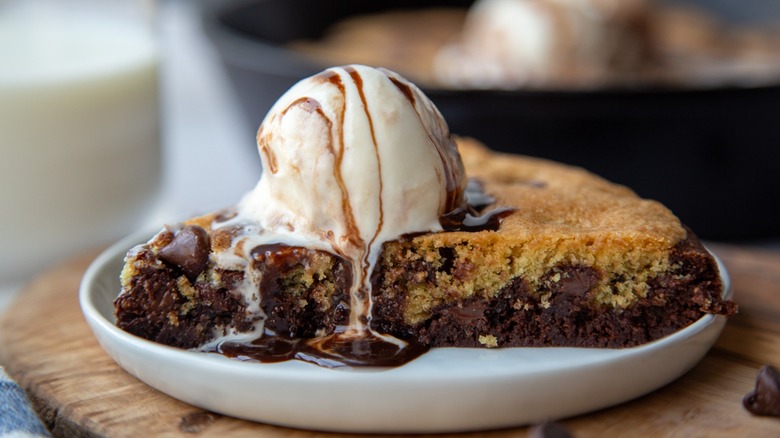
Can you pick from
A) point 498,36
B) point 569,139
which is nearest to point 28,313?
point 569,139

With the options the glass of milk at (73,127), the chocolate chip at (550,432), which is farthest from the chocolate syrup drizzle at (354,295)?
the glass of milk at (73,127)

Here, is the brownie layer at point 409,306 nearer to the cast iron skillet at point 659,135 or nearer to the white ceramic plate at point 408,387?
the white ceramic plate at point 408,387

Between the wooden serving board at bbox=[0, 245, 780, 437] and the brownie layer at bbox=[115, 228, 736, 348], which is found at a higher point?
the brownie layer at bbox=[115, 228, 736, 348]

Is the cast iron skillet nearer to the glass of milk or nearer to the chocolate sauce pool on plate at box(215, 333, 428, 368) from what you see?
the glass of milk

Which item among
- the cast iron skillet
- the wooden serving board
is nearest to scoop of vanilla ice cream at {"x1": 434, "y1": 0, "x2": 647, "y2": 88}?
the cast iron skillet

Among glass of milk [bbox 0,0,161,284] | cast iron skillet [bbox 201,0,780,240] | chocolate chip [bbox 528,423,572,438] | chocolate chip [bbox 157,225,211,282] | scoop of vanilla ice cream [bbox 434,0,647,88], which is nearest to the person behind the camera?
chocolate chip [bbox 528,423,572,438]

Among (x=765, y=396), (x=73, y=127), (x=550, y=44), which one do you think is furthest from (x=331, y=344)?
(x=550, y=44)

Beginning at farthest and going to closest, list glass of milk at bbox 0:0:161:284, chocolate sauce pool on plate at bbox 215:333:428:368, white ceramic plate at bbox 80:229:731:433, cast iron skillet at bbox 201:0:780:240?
1. cast iron skillet at bbox 201:0:780:240
2. glass of milk at bbox 0:0:161:284
3. chocolate sauce pool on plate at bbox 215:333:428:368
4. white ceramic plate at bbox 80:229:731:433

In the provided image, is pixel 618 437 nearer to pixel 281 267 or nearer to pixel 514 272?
pixel 514 272
